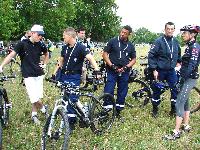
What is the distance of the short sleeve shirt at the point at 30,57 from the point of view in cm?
902

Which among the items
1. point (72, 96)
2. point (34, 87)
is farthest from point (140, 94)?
point (72, 96)

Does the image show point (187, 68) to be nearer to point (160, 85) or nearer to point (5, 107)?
point (160, 85)

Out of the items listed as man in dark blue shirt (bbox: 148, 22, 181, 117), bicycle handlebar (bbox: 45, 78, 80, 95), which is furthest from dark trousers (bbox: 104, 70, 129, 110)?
bicycle handlebar (bbox: 45, 78, 80, 95)

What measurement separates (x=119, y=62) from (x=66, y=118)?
3.20 m

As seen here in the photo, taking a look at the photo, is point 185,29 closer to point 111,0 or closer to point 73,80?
point 73,80

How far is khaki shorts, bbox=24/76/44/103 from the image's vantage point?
9.17 meters

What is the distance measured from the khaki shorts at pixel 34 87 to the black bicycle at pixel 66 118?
1.51 m

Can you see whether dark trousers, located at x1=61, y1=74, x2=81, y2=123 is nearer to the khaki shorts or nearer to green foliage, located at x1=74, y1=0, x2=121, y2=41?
the khaki shorts

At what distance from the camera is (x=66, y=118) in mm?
6969

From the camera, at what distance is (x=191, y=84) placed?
8.50 metres

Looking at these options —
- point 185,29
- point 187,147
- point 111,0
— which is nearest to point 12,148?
point 187,147

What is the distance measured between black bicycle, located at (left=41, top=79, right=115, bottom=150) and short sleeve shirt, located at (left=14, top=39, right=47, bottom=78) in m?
1.64

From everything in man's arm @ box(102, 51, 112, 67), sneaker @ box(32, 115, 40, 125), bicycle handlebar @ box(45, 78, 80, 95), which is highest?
man's arm @ box(102, 51, 112, 67)

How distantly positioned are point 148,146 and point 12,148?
2.60m
